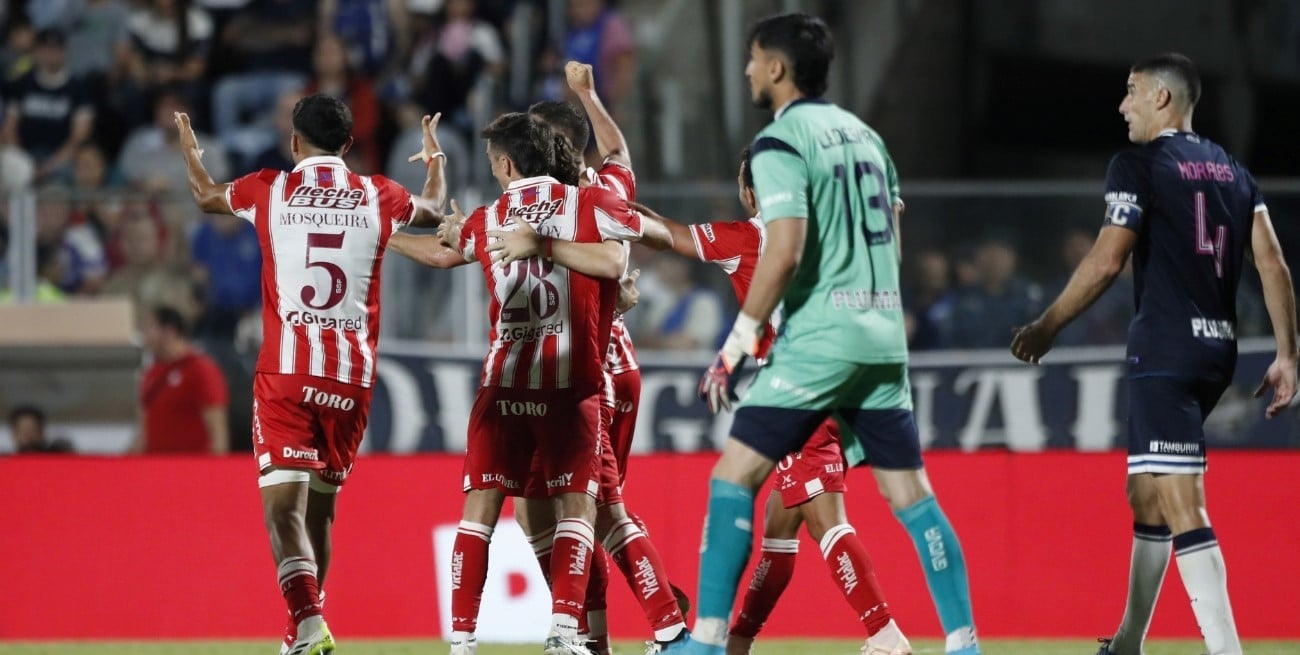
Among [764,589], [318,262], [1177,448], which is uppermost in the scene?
[318,262]

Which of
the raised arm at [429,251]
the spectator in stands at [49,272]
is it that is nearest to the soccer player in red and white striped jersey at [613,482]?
the raised arm at [429,251]

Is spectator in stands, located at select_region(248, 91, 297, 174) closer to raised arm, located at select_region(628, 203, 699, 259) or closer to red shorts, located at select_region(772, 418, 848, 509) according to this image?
raised arm, located at select_region(628, 203, 699, 259)

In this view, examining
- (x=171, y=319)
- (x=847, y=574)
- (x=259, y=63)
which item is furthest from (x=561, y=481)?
(x=259, y=63)

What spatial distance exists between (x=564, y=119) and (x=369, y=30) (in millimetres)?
9569

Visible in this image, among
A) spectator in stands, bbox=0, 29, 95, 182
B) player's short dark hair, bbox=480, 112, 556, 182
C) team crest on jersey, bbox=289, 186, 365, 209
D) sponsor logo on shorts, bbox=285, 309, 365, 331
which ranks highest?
spectator in stands, bbox=0, 29, 95, 182

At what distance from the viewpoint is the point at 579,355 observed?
671cm

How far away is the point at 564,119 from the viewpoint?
7008 mm

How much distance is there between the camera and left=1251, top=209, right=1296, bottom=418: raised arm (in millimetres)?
6461

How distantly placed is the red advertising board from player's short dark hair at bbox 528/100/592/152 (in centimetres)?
294

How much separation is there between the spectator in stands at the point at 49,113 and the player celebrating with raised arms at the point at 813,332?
10.8 metres

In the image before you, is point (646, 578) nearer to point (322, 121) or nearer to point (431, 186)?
point (431, 186)

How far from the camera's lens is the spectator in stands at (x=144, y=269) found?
1162cm

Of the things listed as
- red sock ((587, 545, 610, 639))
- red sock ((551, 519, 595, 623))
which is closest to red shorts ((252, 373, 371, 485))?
red sock ((551, 519, 595, 623))

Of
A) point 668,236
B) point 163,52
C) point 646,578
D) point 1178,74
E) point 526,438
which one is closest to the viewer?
point 1178,74
